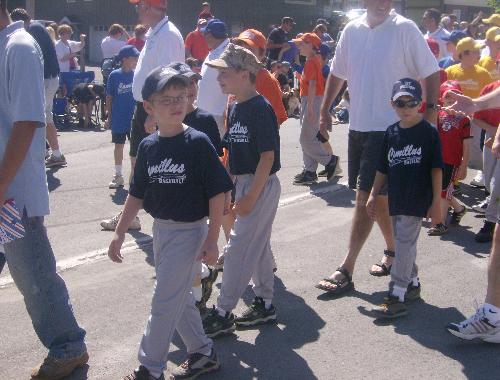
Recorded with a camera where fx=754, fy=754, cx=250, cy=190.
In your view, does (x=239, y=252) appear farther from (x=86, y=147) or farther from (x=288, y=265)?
(x=86, y=147)

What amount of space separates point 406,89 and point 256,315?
70.3 inches

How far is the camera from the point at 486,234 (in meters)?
6.93

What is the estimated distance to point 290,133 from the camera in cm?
1362

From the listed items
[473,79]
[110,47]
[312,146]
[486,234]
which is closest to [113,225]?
[312,146]

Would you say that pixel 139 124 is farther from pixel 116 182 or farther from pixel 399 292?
pixel 399 292

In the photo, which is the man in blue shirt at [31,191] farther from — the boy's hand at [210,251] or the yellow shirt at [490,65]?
the yellow shirt at [490,65]

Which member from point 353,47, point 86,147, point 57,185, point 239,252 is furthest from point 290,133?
point 239,252

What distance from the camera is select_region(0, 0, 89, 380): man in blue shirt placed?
12.3 ft

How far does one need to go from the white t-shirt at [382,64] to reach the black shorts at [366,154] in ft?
0.19

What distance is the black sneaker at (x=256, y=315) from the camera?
194 inches

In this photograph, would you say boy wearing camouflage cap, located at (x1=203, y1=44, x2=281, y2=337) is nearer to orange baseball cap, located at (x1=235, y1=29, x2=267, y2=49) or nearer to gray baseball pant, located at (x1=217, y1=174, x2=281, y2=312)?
gray baseball pant, located at (x1=217, y1=174, x2=281, y2=312)

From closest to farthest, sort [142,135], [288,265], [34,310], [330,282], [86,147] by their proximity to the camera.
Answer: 1. [34,310]
2. [330,282]
3. [288,265]
4. [142,135]
5. [86,147]

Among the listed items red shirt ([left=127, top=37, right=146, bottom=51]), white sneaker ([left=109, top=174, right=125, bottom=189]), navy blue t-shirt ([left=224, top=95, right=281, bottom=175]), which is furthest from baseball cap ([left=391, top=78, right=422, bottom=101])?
red shirt ([left=127, top=37, right=146, bottom=51])

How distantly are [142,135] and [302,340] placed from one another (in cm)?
275
